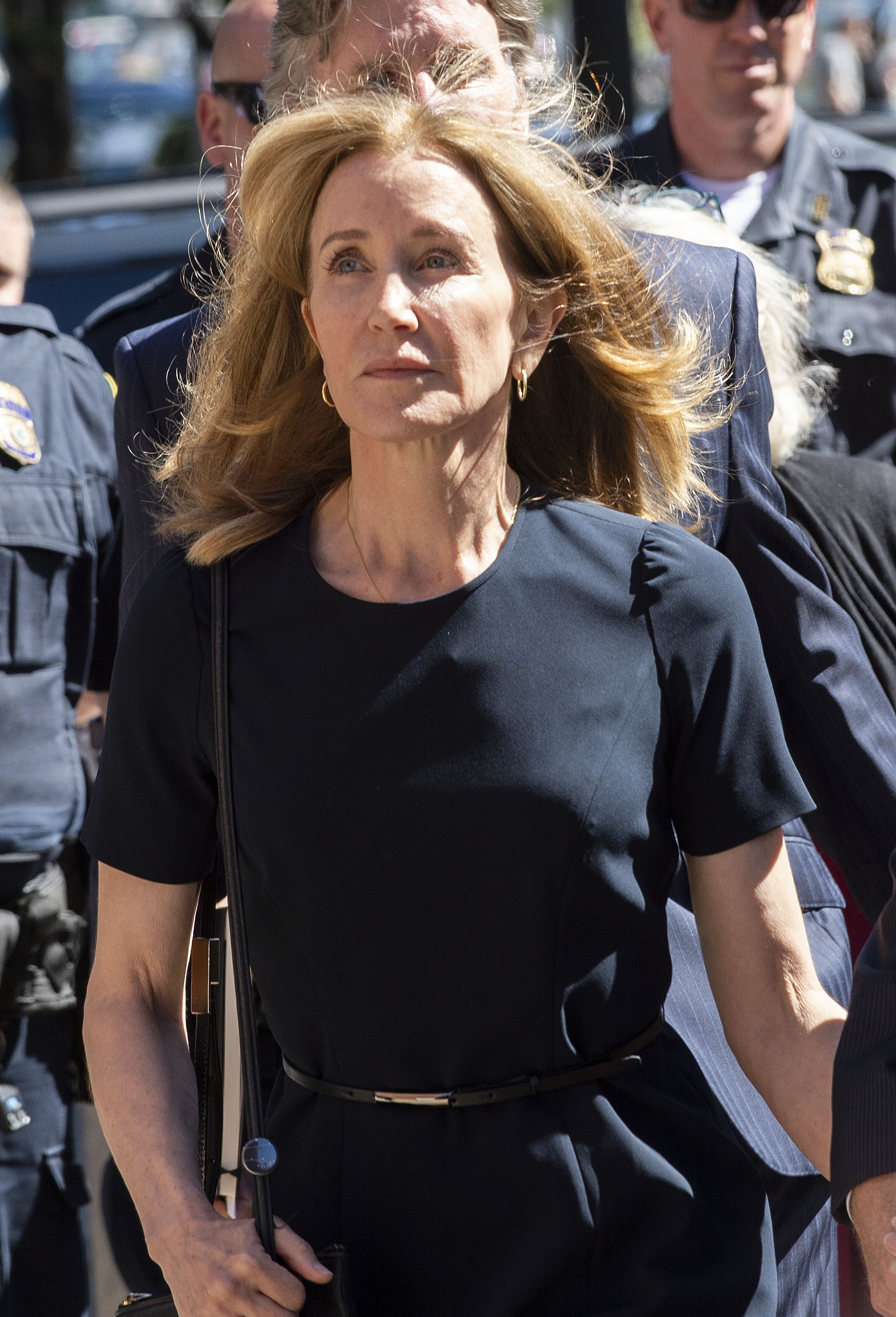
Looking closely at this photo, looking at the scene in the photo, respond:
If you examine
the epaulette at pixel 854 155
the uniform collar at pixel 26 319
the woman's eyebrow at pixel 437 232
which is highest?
the woman's eyebrow at pixel 437 232

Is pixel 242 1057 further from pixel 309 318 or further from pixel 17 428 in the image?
pixel 17 428

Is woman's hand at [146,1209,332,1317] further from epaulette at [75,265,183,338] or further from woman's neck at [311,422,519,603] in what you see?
epaulette at [75,265,183,338]

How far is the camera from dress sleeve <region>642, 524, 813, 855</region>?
159cm

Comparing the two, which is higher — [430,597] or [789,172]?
[430,597]

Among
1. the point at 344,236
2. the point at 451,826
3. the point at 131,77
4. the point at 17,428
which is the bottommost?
the point at 131,77

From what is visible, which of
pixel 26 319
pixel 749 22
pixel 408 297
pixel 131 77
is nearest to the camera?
pixel 408 297

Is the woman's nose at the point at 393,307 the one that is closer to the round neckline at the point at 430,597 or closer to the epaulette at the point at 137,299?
the round neckline at the point at 430,597

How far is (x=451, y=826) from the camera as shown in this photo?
1.50m

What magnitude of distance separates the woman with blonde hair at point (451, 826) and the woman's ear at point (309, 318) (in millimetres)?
18

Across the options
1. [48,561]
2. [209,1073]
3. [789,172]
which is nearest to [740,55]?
[789,172]

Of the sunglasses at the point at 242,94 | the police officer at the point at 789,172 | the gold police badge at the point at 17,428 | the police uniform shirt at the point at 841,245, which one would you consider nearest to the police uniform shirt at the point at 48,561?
the gold police badge at the point at 17,428

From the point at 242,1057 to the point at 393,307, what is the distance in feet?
2.38

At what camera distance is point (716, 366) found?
77.0 inches

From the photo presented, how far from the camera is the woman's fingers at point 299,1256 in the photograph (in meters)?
1.42
